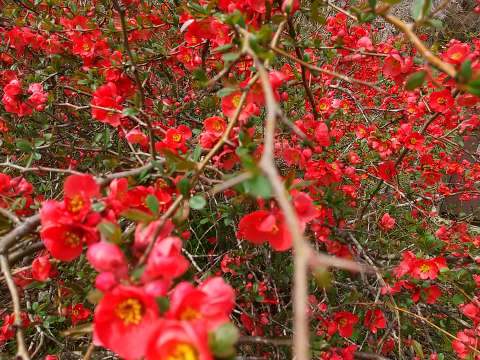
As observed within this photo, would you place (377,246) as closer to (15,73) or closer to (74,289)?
(74,289)

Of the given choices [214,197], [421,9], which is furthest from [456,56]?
[214,197]

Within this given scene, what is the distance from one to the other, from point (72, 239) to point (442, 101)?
126 centimetres

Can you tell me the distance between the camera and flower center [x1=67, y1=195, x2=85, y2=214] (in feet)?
2.32

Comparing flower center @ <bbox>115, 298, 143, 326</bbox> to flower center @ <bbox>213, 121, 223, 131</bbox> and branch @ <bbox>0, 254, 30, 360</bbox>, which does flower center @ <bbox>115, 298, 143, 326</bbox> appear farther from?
flower center @ <bbox>213, 121, 223, 131</bbox>

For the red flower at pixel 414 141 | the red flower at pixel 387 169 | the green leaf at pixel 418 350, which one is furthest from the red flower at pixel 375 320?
the red flower at pixel 414 141

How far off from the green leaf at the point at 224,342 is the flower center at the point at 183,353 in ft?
0.07

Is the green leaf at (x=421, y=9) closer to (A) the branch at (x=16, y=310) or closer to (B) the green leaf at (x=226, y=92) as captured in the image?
(B) the green leaf at (x=226, y=92)

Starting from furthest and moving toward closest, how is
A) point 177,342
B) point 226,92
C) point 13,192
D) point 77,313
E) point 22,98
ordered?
point 22,98 → point 77,313 → point 13,192 → point 226,92 → point 177,342

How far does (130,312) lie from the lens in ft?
1.93

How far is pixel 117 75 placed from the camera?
65.4 inches

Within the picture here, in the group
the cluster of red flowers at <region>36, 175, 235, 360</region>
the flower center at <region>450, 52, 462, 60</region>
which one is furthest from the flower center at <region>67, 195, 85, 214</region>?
the flower center at <region>450, 52, 462, 60</region>

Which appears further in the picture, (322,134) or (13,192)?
(322,134)

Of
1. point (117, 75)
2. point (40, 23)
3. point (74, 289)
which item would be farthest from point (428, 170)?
point (40, 23)

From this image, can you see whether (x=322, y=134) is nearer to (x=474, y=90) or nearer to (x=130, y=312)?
(x=474, y=90)
